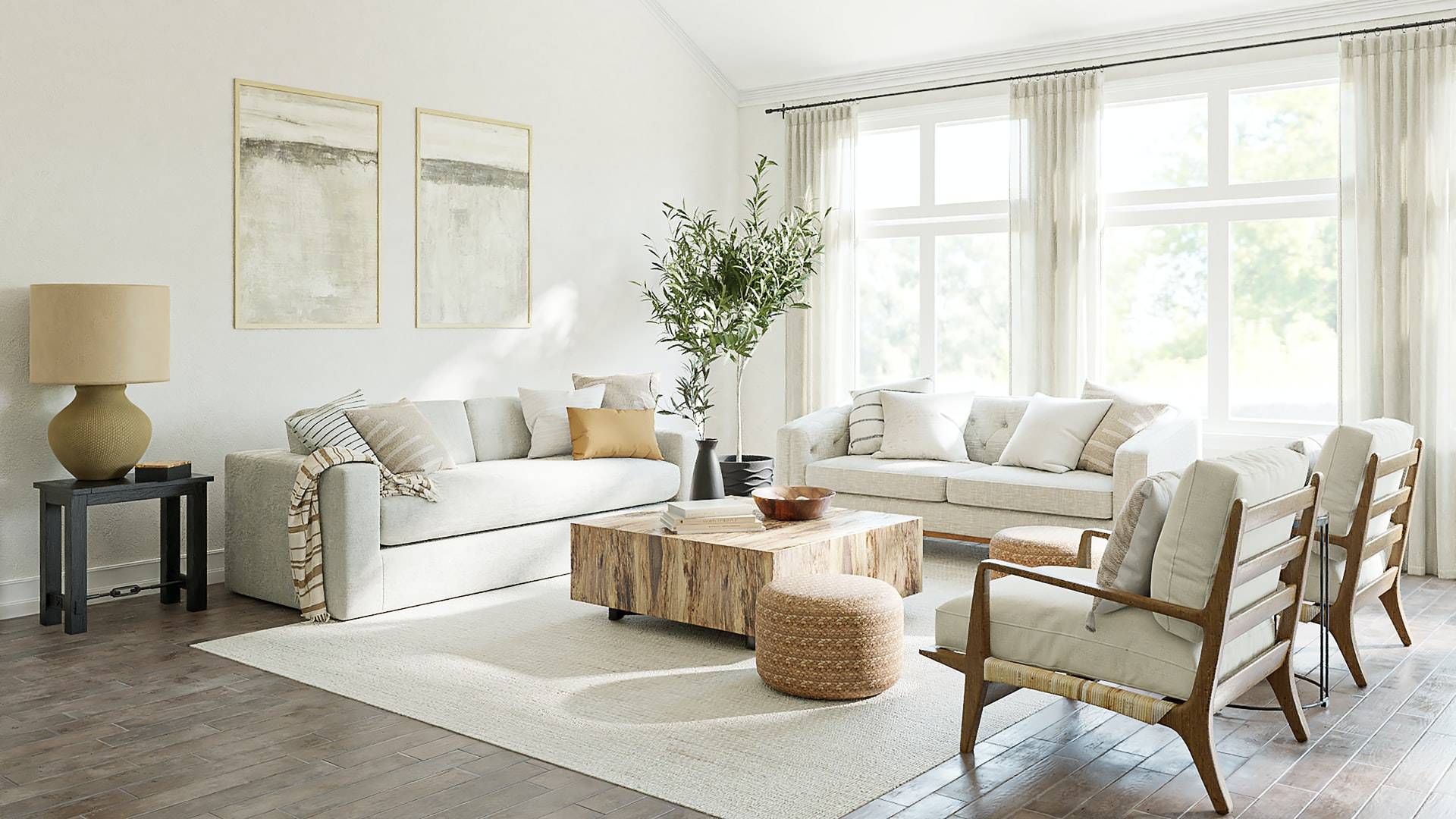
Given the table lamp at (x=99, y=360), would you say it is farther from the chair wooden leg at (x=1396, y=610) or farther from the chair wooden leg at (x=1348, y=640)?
the chair wooden leg at (x=1396, y=610)

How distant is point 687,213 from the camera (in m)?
8.55

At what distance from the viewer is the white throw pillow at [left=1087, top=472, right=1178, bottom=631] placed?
3006mm

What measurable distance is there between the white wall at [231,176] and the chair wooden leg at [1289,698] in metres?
4.75

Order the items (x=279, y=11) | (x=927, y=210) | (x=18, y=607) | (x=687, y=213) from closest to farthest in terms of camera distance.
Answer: (x=18, y=607)
(x=279, y=11)
(x=927, y=210)
(x=687, y=213)

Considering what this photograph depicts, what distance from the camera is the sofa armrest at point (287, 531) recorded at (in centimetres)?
486

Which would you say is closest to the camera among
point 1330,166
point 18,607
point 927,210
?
point 18,607

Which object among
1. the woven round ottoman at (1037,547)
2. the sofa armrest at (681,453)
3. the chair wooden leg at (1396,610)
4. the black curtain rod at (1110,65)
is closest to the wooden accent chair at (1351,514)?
the chair wooden leg at (1396,610)

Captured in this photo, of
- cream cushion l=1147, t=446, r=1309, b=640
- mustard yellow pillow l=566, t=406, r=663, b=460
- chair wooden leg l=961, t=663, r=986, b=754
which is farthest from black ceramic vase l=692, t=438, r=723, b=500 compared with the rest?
cream cushion l=1147, t=446, r=1309, b=640

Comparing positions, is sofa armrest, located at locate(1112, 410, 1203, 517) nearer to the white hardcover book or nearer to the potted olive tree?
the white hardcover book

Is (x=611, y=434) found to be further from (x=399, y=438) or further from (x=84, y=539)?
(x=84, y=539)

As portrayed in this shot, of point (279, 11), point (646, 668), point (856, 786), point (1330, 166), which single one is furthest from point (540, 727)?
point (1330, 166)

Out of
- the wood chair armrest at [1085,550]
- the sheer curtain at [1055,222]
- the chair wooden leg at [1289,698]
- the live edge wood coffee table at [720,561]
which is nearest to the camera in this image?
the chair wooden leg at [1289,698]

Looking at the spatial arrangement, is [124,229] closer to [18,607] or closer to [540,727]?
[18,607]

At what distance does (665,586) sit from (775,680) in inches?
34.3
